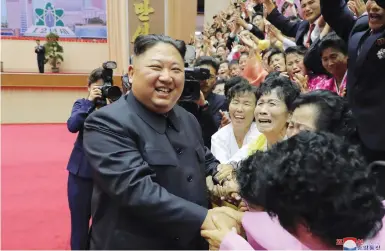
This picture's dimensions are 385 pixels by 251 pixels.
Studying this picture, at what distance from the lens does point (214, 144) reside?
1.63 m

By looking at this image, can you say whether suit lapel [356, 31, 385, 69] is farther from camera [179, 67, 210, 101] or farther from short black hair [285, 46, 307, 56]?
short black hair [285, 46, 307, 56]

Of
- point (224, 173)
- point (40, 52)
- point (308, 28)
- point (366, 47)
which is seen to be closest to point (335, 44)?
point (366, 47)

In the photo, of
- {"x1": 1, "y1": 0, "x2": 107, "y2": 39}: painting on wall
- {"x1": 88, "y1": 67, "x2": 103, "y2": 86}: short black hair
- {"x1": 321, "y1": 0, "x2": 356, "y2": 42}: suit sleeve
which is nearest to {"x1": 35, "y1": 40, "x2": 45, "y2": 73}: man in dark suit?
{"x1": 1, "y1": 0, "x2": 107, "y2": 39}: painting on wall

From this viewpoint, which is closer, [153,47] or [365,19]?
[153,47]

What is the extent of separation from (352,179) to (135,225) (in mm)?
480

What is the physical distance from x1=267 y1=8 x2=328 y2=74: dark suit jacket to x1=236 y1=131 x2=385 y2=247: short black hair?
44.9 inches

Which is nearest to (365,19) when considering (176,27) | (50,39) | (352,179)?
(352,179)

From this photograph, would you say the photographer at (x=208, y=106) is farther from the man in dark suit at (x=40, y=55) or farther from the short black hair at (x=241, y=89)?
the man in dark suit at (x=40, y=55)

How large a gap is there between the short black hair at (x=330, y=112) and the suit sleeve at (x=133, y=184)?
48 centimetres

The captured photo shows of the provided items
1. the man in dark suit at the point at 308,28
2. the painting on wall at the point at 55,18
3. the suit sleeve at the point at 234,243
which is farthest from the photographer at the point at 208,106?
the painting on wall at the point at 55,18

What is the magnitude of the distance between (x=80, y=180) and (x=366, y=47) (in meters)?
1.25

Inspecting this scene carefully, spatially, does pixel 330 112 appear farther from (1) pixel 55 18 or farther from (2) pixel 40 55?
(1) pixel 55 18

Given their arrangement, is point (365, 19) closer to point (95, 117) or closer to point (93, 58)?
point (95, 117)

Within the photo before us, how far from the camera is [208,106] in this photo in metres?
1.72
